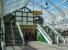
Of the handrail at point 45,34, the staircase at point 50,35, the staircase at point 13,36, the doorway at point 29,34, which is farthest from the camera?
the doorway at point 29,34

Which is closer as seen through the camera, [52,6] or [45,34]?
[45,34]

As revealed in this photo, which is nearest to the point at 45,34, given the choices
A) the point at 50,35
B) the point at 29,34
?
the point at 50,35

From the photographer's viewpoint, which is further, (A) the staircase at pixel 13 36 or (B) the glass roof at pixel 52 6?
(B) the glass roof at pixel 52 6

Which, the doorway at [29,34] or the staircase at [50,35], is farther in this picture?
the doorway at [29,34]

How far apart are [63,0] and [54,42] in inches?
494

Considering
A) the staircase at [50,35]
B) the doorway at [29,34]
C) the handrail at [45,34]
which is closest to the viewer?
the handrail at [45,34]

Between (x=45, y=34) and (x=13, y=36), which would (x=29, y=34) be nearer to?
(x=45, y=34)

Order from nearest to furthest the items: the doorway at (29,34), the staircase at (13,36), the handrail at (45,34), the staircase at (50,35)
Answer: the staircase at (13,36) → the handrail at (45,34) → the staircase at (50,35) → the doorway at (29,34)

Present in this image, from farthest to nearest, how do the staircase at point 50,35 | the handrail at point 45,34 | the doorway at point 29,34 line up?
1. the doorway at point 29,34
2. the staircase at point 50,35
3. the handrail at point 45,34

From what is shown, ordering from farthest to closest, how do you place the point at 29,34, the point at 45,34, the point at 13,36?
the point at 29,34
the point at 45,34
the point at 13,36

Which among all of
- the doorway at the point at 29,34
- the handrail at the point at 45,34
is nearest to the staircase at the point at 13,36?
the handrail at the point at 45,34

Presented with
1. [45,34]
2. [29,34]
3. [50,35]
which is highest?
[45,34]

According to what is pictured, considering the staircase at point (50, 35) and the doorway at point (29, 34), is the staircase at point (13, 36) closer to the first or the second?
the staircase at point (50, 35)

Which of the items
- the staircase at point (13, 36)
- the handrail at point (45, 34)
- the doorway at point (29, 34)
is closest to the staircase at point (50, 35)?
the handrail at point (45, 34)
